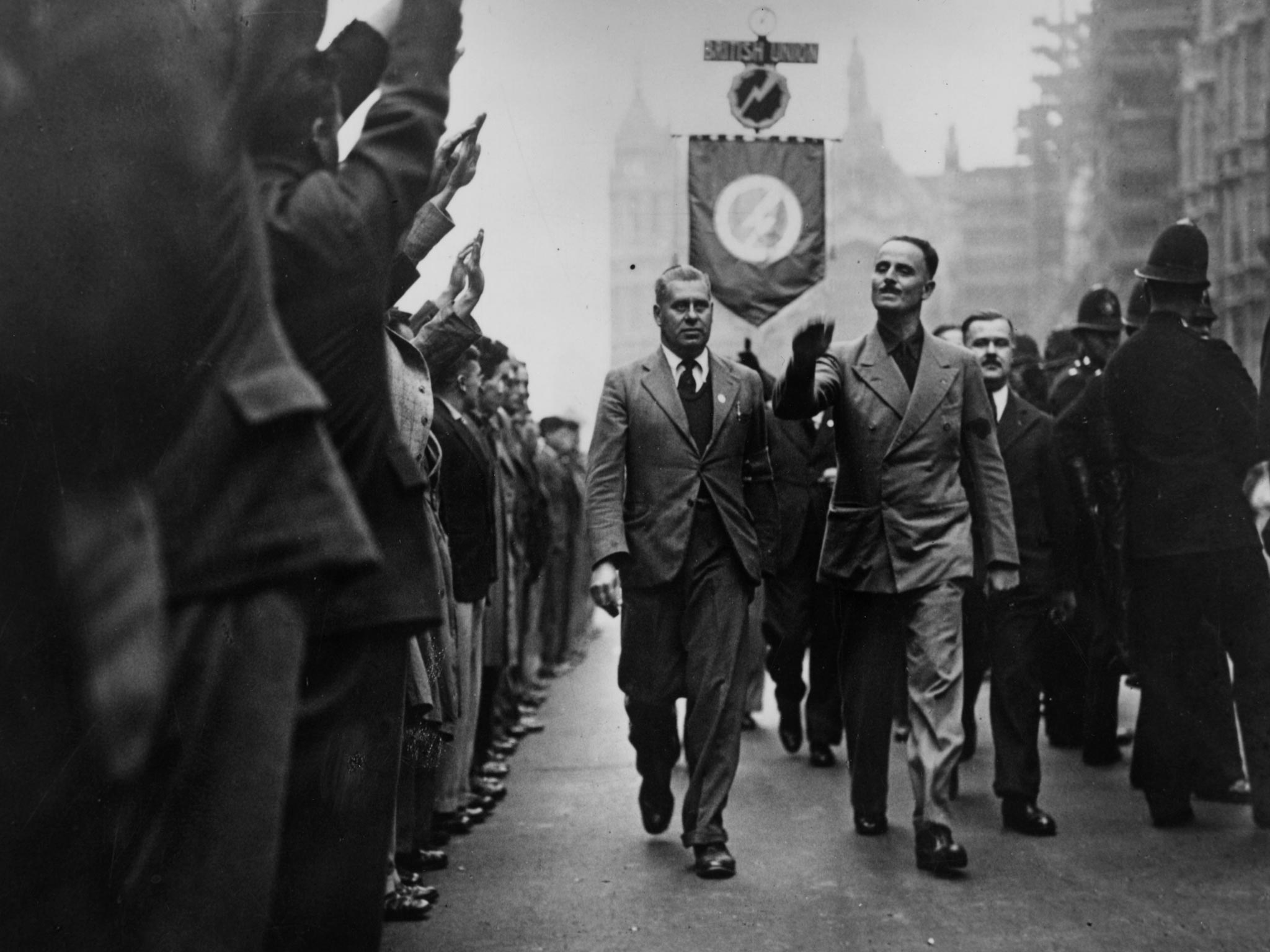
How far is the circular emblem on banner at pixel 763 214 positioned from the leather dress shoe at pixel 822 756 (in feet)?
10.0

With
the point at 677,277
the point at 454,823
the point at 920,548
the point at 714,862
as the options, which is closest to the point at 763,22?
the point at 677,277

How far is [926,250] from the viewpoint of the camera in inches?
305

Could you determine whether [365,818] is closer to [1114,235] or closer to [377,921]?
[377,921]

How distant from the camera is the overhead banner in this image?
448 inches

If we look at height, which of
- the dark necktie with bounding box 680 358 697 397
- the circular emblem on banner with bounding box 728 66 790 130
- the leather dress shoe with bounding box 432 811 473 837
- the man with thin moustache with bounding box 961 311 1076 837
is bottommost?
the leather dress shoe with bounding box 432 811 473 837

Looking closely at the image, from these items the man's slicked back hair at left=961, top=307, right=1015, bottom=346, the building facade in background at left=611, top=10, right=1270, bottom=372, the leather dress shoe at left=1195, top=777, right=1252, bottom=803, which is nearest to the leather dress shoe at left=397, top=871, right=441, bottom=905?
the leather dress shoe at left=1195, top=777, right=1252, bottom=803

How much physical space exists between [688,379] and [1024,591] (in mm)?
1868

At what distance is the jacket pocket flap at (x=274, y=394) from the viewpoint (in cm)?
352

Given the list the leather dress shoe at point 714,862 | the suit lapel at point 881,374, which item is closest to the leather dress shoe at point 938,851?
the leather dress shoe at point 714,862

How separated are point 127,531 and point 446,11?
128 cm

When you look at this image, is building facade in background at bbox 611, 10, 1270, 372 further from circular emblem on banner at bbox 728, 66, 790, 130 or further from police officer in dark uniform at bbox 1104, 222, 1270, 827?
police officer in dark uniform at bbox 1104, 222, 1270, 827

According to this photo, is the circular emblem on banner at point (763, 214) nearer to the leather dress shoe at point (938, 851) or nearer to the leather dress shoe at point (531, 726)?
the leather dress shoe at point (531, 726)

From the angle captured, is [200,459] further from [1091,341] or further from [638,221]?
[1091,341]

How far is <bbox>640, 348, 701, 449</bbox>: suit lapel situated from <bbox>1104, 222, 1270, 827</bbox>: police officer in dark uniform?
190 cm
